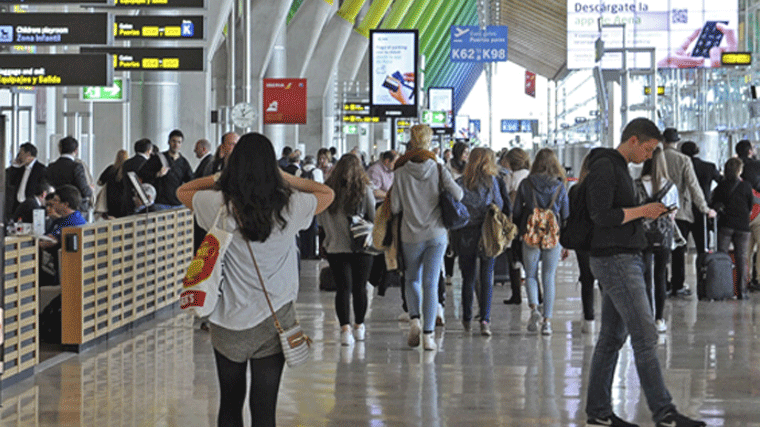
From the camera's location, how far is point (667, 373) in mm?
8266

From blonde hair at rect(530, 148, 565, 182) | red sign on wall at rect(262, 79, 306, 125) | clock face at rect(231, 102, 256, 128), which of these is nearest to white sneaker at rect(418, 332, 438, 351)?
blonde hair at rect(530, 148, 565, 182)

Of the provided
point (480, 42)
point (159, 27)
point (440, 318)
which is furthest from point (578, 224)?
point (480, 42)

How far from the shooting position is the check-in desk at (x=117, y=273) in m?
9.01

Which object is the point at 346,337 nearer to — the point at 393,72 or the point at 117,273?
the point at 117,273

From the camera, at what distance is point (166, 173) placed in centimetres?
1276

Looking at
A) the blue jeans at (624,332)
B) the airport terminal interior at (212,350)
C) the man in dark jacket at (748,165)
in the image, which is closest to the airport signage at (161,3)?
the airport terminal interior at (212,350)

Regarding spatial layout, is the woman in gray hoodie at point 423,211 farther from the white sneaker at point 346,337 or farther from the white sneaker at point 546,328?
the white sneaker at point 546,328

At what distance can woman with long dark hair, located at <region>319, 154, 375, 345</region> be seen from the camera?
9.42 m

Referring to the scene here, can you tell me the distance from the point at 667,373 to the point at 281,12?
2629 centimetres

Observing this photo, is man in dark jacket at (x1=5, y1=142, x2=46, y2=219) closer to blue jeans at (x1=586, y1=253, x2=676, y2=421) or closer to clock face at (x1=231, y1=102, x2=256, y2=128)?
clock face at (x1=231, y1=102, x2=256, y2=128)

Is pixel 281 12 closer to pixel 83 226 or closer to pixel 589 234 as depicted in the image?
pixel 83 226

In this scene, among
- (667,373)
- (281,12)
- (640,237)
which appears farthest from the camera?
(281,12)

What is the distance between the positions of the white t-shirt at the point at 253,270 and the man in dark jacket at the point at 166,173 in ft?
26.4

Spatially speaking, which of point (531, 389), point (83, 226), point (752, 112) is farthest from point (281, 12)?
point (531, 389)
